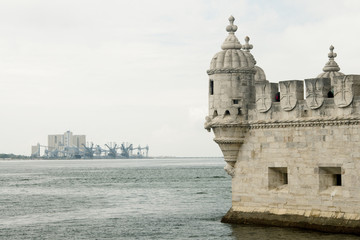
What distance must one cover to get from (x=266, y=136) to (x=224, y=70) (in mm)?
3671

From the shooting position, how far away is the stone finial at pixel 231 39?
111 feet

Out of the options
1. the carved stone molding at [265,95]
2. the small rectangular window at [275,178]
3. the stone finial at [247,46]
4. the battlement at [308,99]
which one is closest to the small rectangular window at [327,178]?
the battlement at [308,99]

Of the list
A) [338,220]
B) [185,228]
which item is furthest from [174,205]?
[338,220]

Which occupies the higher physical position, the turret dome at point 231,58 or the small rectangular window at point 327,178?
the turret dome at point 231,58

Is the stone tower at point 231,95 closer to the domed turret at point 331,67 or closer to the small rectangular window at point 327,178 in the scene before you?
the small rectangular window at point 327,178

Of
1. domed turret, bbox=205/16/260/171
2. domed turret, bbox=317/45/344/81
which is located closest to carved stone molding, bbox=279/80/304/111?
domed turret, bbox=205/16/260/171

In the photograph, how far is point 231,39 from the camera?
34.1 metres

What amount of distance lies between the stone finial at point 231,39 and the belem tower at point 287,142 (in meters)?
0.05

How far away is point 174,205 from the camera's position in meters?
50.3

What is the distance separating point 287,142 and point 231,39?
6.02 meters

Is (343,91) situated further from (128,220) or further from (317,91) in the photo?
(128,220)

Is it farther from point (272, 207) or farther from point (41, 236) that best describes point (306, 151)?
point (41, 236)

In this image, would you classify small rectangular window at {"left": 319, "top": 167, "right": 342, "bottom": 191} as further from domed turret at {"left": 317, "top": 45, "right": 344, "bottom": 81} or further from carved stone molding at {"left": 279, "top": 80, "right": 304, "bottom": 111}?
domed turret at {"left": 317, "top": 45, "right": 344, "bottom": 81}

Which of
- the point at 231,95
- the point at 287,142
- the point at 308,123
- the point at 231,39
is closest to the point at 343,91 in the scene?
the point at 308,123
